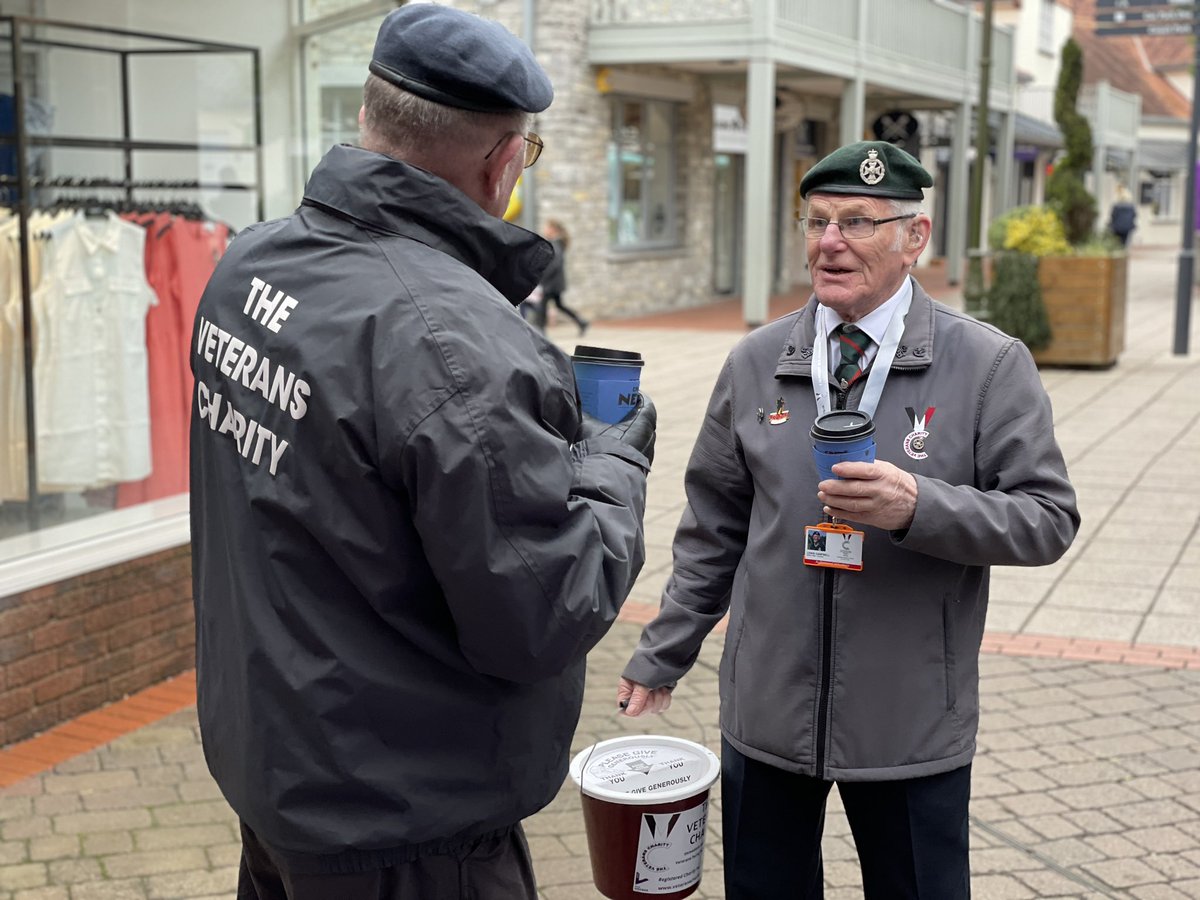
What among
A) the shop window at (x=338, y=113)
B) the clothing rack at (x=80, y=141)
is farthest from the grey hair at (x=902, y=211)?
the shop window at (x=338, y=113)

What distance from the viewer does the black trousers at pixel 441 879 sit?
198 cm

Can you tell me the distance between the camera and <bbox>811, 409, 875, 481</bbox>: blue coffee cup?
227 centimetres

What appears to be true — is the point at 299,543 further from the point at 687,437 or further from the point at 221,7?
the point at 687,437

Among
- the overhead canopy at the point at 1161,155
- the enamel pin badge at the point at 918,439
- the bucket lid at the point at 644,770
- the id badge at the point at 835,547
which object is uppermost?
the overhead canopy at the point at 1161,155

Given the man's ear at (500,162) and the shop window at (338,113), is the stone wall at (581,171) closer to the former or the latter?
the shop window at (338,113)

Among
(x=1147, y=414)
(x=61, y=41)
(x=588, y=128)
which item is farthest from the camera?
(x=588, y=128)

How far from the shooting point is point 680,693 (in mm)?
5391

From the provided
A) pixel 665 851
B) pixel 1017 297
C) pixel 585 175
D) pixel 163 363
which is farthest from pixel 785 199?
pixel 665 851

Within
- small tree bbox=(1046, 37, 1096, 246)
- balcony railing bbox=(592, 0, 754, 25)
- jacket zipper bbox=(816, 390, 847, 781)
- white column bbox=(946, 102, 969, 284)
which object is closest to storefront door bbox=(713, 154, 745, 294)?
white column bbox=(946, 102, 969, 284)

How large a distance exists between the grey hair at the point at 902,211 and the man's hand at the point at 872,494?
451 millimetres

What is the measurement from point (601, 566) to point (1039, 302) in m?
13.7

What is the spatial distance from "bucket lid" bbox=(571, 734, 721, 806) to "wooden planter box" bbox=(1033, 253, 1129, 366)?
1285 cm

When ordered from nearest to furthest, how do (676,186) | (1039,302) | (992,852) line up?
(992,852)
(1039,302)
(676,186)

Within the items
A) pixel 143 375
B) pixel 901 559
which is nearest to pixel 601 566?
pixel 901 559
